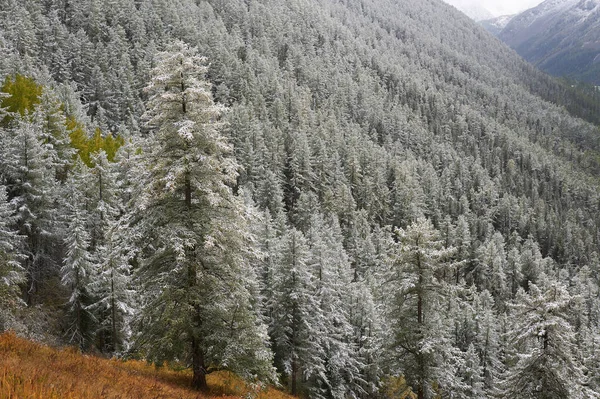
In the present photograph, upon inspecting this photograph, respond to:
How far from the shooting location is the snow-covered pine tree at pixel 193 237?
1284 centimetres

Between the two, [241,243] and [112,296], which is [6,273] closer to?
[112,296]

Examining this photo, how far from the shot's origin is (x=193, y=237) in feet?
41.8

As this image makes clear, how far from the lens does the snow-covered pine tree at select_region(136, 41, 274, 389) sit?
12.8 meters

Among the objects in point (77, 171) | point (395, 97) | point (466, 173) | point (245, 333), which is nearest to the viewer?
point (245, 333)

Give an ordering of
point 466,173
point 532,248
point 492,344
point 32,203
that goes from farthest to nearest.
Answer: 1. point 466,173
2. point 532,248
3. point 492,344
4. point 32,203

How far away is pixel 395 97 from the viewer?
622ft

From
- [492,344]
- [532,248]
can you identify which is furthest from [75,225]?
[532,248]

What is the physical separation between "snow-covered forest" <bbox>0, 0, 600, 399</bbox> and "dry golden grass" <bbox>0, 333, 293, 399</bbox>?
1333 millimetres

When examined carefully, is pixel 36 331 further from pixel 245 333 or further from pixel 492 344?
pixel 492 344

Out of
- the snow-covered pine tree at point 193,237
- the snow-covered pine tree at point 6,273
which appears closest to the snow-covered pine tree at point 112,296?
the snow-covered pine tree at point 6,273

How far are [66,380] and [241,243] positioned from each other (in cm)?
652

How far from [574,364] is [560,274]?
311ft

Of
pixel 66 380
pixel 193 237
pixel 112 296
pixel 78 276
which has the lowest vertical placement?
pixel 112 296

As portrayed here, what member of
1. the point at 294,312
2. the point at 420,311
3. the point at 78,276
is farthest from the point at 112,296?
the point at 420,311
